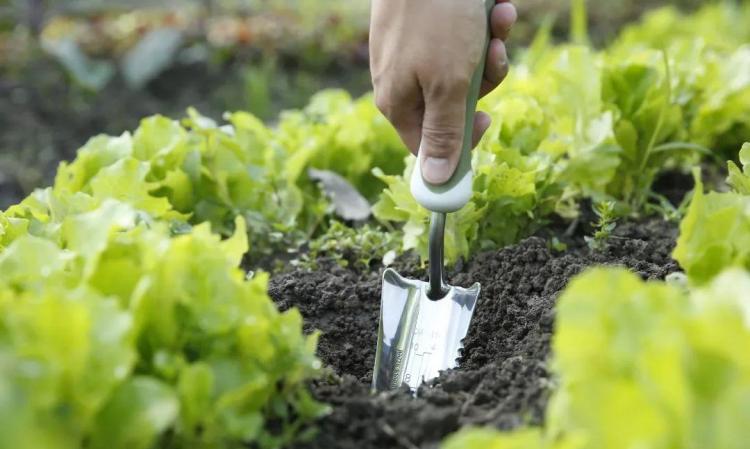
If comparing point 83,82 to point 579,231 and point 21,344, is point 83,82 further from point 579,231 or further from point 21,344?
point 21,344

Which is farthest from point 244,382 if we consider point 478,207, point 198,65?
point 198,65

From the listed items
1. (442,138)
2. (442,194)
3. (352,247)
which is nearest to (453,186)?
(442,194)

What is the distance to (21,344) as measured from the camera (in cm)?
125

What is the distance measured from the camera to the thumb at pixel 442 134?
5.72 ft

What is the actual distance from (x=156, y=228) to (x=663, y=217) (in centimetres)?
169

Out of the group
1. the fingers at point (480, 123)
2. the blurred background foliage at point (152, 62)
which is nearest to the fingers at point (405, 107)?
the fingers at point (480, 123)

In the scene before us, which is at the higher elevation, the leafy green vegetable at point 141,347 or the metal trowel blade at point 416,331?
the metal trowel blade at point 416,331

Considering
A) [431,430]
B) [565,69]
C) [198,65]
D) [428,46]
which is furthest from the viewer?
[198,65]

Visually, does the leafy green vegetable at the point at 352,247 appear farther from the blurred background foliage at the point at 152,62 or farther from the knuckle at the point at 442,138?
the blurred background foliage at the point at 152,62

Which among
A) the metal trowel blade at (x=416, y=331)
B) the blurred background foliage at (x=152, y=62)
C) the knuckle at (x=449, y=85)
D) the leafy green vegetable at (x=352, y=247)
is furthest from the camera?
the blurred background foliage at (x=152, y=62)

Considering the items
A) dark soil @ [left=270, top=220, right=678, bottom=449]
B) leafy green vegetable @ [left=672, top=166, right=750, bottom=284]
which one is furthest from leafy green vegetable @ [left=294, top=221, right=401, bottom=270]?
leafy green vegetable @ [left=672, top=166, right=750, bottom=284]

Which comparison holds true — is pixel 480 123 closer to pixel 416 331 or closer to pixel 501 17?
Result: pixel 501 17

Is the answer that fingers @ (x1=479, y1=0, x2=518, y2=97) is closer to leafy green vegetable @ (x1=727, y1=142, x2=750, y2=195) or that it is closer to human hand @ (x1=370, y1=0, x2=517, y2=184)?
human hand @ (x1=370, y1=0, x2=517, y2=184)

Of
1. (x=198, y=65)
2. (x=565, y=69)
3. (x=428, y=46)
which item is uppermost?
(x=198, y=65)
